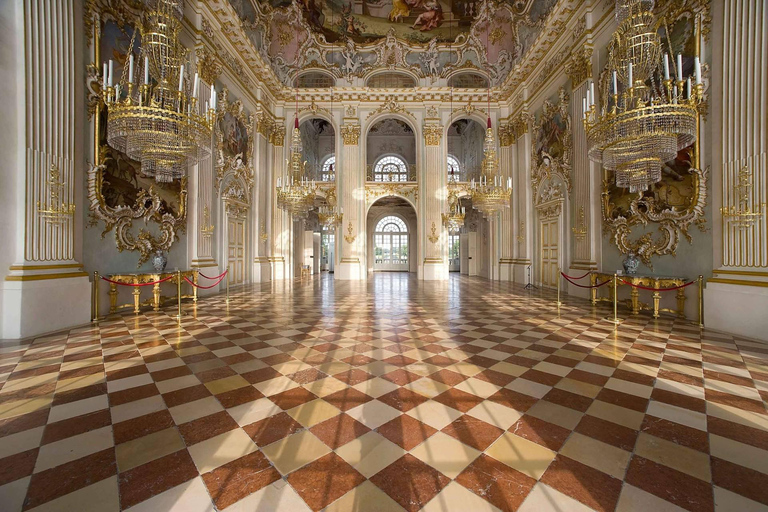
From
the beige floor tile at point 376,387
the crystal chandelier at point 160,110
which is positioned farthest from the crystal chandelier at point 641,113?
the crystal chandelier at point 160,110

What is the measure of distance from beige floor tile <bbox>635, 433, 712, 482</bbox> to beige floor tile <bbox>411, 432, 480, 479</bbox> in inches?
41.4

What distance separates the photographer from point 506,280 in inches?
551

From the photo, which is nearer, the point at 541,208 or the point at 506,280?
the point at 541,208

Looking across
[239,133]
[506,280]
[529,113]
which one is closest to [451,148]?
[529,113]

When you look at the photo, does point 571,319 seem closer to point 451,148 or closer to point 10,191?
point 10,191

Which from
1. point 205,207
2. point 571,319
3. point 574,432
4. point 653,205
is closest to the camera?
point 574,432

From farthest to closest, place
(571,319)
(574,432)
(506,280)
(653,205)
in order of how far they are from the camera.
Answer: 1. (506,280)
2. (653,205)
3. (571,319)
4. (574,432)

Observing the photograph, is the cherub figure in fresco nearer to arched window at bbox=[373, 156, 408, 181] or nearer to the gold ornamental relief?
the gold ornamental relief

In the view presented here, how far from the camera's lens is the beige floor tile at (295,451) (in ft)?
5.75

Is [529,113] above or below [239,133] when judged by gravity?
above

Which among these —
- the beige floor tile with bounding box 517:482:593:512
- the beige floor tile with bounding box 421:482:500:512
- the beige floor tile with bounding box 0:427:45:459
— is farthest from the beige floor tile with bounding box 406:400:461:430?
the beige floor tile with bounding box 0:427:45:459

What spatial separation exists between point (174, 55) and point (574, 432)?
24.4 ft

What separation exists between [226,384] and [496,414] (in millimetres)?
2367

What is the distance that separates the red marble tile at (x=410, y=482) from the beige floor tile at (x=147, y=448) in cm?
130
